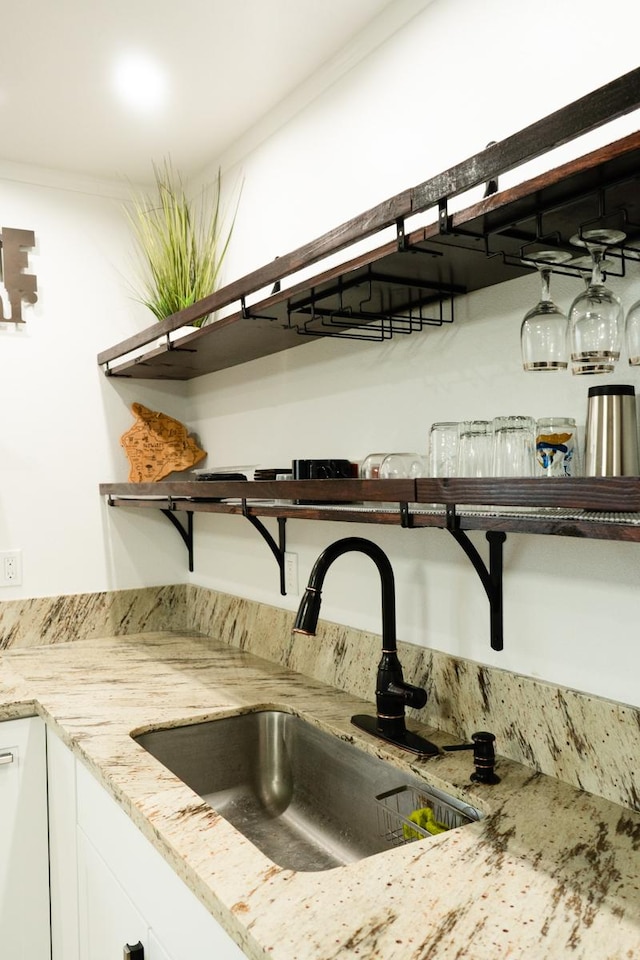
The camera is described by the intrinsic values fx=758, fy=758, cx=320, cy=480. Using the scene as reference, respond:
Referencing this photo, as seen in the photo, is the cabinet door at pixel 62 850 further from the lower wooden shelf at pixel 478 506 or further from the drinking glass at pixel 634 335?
the drinking glass at pixel 634 335

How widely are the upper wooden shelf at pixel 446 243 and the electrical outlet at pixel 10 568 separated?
919 millimetres

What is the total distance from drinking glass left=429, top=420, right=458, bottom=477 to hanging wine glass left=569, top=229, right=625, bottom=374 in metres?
0.34

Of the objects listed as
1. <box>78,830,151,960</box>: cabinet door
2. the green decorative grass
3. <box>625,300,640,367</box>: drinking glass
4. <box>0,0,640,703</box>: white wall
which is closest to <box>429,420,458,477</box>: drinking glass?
<box>0,0,640,703</box>: white wall

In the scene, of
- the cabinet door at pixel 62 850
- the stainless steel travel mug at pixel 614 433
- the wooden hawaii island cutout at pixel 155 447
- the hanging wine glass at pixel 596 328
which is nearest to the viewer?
the hanging wine glass at pixel 596 328

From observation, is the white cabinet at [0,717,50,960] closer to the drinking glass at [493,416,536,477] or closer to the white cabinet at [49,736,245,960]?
the white cabinet at [49,736,245,960]

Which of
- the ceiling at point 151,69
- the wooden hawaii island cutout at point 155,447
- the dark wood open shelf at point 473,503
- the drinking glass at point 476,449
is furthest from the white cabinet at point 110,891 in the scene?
the ceiling at point 151,69

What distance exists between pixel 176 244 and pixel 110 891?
1.74 m

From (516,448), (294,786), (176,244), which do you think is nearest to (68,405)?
(176,244)

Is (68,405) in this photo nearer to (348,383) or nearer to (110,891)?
(348,383)

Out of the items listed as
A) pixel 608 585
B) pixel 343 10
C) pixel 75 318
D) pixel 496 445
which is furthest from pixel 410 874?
pixel 75 318

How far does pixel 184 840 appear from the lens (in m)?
1.16

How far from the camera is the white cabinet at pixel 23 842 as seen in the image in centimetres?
189

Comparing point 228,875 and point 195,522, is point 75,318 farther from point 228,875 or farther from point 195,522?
point 228,875

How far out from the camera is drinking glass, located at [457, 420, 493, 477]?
49.8 inches
